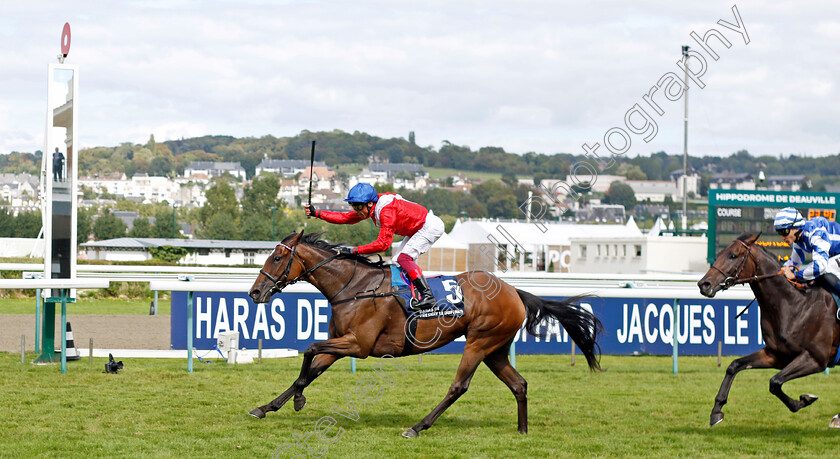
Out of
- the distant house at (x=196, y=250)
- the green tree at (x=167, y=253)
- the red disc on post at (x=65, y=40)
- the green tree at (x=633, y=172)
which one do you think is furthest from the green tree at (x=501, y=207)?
the red disc on post at (x=65, y=40)

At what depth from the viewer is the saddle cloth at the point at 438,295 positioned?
19.0 ft

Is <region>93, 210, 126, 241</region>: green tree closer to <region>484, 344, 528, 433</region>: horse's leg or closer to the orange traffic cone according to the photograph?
the orange traffic cone

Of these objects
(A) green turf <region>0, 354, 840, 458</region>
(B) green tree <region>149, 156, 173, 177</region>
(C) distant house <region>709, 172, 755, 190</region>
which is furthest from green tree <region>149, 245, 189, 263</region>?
(B) green tree <region>149, 156, 173, 177</region>

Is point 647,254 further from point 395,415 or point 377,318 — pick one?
point 377,318

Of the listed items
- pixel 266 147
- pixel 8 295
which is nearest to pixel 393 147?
pixel 266 147

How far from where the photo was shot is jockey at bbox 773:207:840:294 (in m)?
5.85

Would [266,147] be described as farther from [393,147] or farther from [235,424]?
[235,424]

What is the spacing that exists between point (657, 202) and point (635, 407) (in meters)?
132

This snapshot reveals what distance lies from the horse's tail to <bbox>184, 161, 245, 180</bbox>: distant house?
524 feet

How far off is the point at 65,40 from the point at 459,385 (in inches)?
226

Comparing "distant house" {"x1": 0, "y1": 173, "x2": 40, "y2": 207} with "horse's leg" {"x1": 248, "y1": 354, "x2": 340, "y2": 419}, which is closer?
"horse's leg" {"x1": 248, "y1": 354, "x2": 340, "y2": 419}

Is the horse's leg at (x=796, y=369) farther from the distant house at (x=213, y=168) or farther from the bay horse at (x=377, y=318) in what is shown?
the distant house at (x=213, y=168)

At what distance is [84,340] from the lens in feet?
34.4

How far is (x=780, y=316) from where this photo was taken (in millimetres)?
5879
